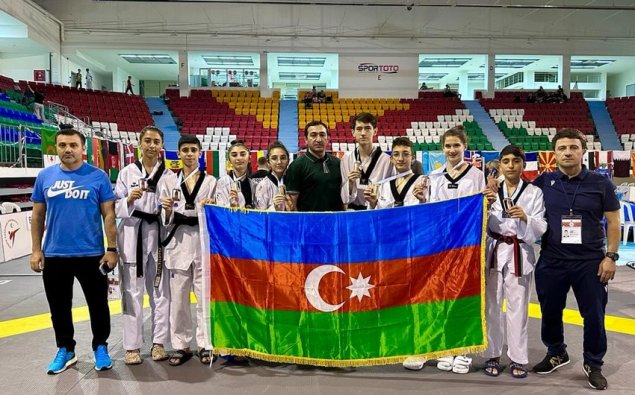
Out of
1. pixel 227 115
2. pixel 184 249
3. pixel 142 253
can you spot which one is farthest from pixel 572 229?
pixel 227 115

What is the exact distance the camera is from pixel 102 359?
10.6 feet

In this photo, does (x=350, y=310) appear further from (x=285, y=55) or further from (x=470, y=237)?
(x=285, y=55)

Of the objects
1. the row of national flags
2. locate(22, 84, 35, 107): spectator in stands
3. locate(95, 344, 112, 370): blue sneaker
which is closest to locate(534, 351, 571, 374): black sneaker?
locate(95, 344, 112, 370): blue sneaker

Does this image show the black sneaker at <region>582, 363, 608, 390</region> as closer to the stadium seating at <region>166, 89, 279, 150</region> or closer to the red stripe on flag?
the red stripe on flag

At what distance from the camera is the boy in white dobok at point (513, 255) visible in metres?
3.02

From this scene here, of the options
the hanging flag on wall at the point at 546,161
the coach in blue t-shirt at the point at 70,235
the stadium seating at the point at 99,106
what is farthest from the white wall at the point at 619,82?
the coach in blue t-shirt at the point at 70,235

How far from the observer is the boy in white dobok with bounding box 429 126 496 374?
321 cm

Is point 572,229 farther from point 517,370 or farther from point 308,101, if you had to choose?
point 308,101

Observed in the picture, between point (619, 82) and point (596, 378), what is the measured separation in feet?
104

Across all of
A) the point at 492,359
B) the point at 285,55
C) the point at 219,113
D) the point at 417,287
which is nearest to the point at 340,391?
the point at 417,287

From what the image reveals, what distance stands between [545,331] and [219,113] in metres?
18.8

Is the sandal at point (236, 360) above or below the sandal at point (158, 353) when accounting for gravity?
below

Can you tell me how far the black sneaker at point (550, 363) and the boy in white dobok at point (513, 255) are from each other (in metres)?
0.15

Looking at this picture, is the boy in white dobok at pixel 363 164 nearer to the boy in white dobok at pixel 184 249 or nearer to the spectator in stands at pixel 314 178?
the spectator in stands at pixel 314 178
